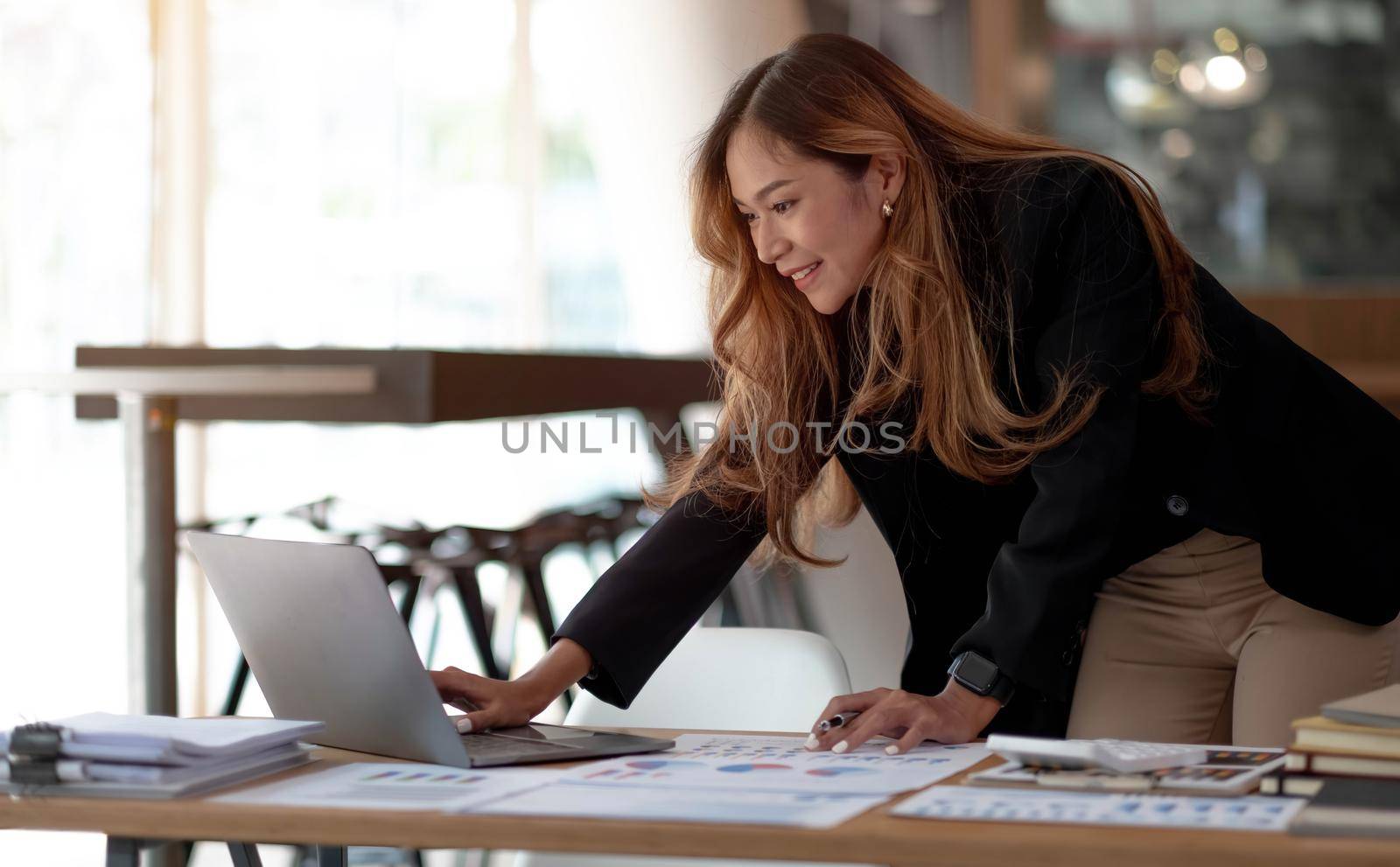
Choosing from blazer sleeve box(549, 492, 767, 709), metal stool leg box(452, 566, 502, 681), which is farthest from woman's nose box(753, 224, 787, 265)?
metal stool leg box(452, 566, 502, 681)

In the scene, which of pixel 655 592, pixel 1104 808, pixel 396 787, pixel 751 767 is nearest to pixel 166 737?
pixel 396 787

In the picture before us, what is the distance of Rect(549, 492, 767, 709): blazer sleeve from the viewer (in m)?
1.45

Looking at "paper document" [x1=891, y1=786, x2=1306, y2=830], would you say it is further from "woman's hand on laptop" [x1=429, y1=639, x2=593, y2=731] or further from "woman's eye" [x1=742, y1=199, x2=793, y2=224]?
"woman's eye" [x1=742, y1=199, x2=793, y2=224]

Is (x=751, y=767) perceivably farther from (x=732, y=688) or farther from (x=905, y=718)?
(x=732, y=688)

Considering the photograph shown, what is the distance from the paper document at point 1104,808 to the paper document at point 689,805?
1.7 inches

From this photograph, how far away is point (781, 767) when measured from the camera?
113 cm

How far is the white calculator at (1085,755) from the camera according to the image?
1019 mm

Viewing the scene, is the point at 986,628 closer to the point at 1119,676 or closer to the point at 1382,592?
the point at 1119,676

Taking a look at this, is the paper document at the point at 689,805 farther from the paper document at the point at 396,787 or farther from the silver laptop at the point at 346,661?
the silver laptop at the point at 346,661

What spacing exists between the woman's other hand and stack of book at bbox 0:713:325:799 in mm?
440

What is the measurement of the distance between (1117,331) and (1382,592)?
0.34m

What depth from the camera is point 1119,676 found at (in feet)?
4.94

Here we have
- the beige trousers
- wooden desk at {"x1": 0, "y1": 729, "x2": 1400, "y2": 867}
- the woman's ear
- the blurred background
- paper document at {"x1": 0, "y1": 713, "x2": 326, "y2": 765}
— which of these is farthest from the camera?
the blurred background

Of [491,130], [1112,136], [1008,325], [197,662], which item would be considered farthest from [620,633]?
[1112,136]
